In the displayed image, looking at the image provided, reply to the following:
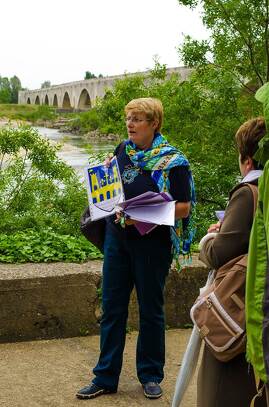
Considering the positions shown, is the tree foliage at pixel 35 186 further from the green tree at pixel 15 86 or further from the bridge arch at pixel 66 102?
the green tree at pixel 15 86

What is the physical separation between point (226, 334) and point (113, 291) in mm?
1140

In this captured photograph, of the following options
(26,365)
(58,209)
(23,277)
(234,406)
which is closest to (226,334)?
(234,406)

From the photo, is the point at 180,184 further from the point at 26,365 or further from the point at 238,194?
the point at 26,365

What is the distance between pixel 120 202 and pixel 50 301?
115cm

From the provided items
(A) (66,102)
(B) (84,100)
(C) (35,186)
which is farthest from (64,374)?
(A) (66,102)

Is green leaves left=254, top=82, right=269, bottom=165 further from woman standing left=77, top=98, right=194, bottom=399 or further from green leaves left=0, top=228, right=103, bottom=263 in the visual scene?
green leaves left=0, top=228, right=103, bottom=263

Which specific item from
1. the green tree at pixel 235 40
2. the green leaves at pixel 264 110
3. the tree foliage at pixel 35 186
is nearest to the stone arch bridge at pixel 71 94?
the green tree at pixel 235 40

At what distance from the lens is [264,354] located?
1.86 meters

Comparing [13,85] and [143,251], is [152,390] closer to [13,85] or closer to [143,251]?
[143,251]

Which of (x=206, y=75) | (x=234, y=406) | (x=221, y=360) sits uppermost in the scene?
(x=206, y=75)

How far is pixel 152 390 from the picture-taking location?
3377mm

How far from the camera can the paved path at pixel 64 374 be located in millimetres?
3271

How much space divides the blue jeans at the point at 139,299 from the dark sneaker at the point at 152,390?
3cm

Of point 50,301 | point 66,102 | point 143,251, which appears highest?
point 66,102
